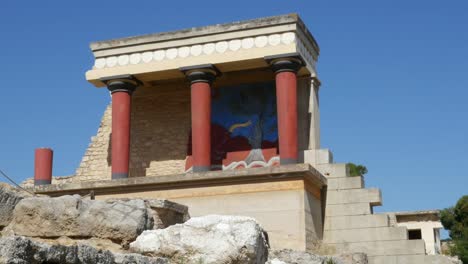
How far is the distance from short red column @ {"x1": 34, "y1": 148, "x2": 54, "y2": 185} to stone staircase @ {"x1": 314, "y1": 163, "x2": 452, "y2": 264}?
24.3ft

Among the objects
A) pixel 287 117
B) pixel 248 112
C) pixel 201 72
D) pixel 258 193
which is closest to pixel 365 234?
pixel 258 193

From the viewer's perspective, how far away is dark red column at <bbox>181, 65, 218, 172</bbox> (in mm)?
17250

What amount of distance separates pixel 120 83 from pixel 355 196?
691 centimetres

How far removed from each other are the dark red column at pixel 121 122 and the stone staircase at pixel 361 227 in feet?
16.1

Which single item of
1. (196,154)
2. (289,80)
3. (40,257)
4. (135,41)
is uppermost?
(135,41)

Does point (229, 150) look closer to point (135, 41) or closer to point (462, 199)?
point (135, 41)

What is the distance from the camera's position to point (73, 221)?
7.33 metres

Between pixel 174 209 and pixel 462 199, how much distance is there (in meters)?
25.4

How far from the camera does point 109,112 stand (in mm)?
21125

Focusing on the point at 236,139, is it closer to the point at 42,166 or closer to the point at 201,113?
the point at 201,113

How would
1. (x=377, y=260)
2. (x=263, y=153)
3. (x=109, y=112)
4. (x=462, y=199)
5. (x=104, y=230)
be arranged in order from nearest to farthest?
(x=104, y=230), (x=377, y=260), (x=263, y=153), (x=109, y=112), (x=462, y=199)

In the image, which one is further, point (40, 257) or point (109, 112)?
point (109, 112)

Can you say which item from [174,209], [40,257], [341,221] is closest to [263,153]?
[341,221]

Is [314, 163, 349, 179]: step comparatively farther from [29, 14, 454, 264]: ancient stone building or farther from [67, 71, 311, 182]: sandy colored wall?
[67, 71, 311, 182]: sandy colored wall
